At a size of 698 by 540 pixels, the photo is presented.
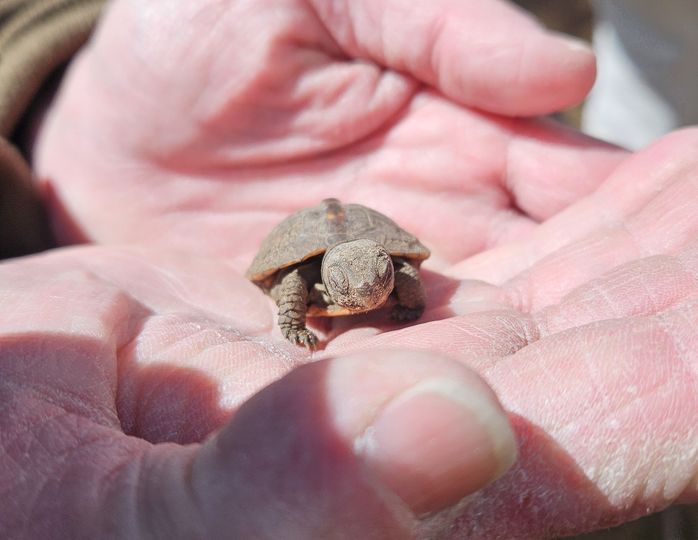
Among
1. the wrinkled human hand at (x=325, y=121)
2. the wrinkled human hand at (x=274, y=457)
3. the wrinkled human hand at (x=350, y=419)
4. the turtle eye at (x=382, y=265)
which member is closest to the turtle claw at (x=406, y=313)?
the turtle eye at (x=382, y=265)

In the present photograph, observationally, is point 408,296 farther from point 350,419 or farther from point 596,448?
point 350,419

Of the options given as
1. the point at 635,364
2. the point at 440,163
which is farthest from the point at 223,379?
the point at 440,163

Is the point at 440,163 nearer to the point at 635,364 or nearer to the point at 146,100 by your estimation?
the point at 146,100

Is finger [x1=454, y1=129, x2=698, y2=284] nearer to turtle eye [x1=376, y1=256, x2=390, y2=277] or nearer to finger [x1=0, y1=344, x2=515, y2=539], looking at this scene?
turtle eye [x1=376, y1=256, x2=390, y2=277]

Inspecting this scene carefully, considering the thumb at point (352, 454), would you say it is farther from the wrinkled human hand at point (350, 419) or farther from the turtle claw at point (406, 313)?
the turtle claw at point (406, 313)

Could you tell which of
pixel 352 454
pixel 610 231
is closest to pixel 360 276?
A: pixel 610 231
